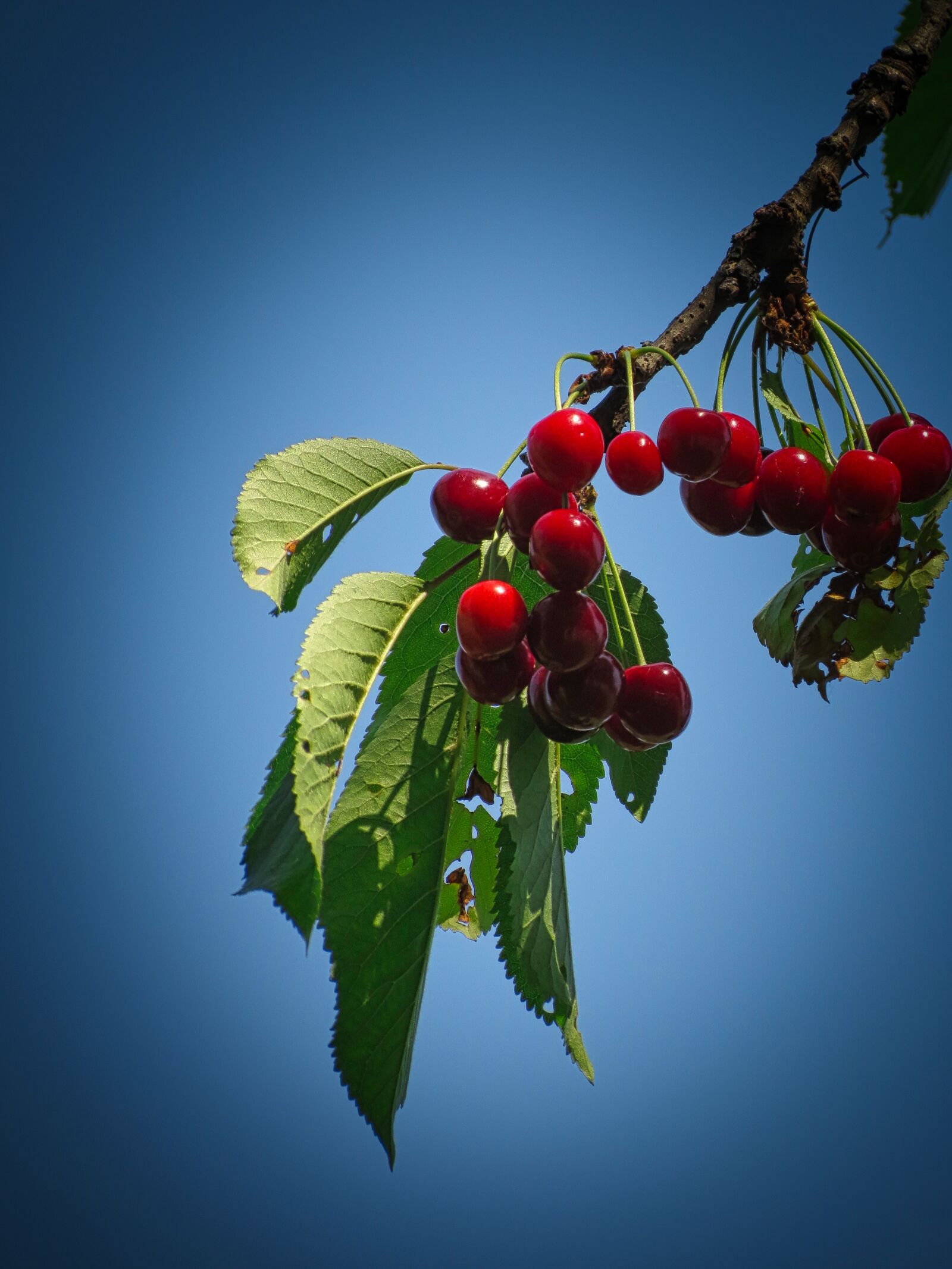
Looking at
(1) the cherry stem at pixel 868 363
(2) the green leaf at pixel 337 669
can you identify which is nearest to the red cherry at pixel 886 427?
(1) the cherry stem at pixel 868 363

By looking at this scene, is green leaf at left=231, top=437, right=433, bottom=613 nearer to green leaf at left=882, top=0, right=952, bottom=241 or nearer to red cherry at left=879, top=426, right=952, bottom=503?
red cherry at left=879, top=426, right=952, bottom=503

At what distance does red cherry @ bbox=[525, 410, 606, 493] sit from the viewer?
602 mm

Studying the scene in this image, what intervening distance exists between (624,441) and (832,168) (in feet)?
1.30

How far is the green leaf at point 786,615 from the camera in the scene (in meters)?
0.86

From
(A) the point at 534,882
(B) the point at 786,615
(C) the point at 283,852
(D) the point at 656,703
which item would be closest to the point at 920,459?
(B) the point at 786,615

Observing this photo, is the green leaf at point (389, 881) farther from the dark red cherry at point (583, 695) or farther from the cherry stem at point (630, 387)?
the cherry stem at point (630, 387)

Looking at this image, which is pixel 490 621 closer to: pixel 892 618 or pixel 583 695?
pixel 583 695

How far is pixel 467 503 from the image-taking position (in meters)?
0.66

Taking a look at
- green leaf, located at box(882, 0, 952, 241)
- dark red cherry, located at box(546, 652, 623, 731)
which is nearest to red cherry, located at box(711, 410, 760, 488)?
dark red cherry, located at box(546, 652, 623, 731)

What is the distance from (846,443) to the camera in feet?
2.59

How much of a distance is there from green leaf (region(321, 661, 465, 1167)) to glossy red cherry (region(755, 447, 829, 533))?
0.30 m

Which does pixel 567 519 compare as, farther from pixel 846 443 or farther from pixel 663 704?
pixel 846 443

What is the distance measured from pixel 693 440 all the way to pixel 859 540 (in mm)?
182

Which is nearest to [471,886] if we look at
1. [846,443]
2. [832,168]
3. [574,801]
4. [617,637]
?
[574,801]
